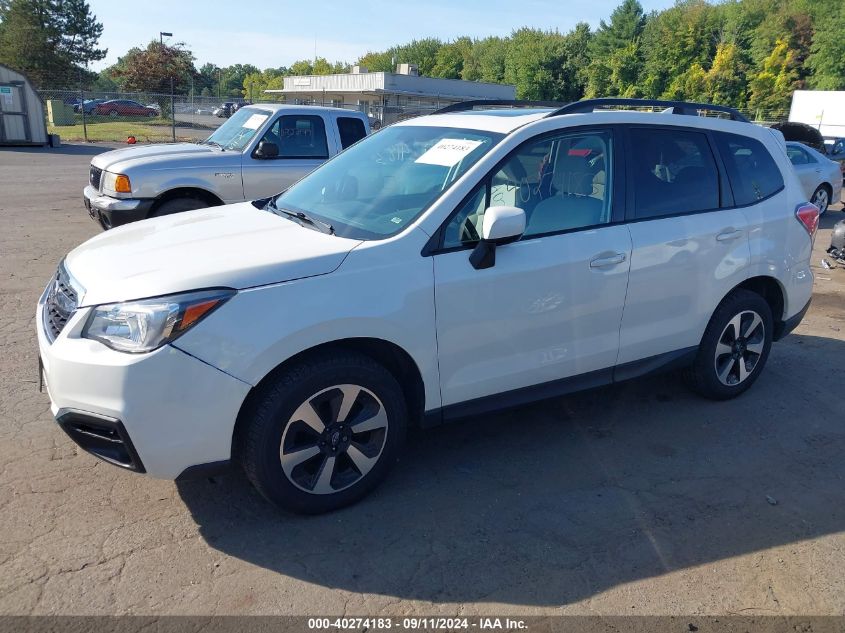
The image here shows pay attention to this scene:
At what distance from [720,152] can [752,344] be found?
1.36m

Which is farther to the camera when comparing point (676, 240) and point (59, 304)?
point (676, 240)

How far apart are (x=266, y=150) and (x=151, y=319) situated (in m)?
6.23

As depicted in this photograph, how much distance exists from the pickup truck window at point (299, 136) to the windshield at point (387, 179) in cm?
460

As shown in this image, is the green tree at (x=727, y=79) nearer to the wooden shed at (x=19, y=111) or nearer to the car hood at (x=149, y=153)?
the wooden shed at (x=19, y=111)

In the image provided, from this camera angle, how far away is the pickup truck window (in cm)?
884

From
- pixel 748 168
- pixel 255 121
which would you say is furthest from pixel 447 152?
pixel 255 121

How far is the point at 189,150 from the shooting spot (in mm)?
8789

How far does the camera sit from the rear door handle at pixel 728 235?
4.38 meters

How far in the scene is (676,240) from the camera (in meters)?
4.16

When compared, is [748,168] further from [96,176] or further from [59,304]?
[96,176]

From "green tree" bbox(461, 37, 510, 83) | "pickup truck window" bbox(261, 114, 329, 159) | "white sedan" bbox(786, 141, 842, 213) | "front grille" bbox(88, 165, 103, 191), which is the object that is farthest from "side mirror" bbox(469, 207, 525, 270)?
"green tree" bbox(461, 37, 510, 83)

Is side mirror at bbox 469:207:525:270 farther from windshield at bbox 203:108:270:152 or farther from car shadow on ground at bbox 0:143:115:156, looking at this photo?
car shadow on ground at bbox 0:143:115:156

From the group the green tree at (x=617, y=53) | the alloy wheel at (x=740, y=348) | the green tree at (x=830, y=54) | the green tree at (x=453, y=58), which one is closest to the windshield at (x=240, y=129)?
the alloy wheel at (x=740, y=348)

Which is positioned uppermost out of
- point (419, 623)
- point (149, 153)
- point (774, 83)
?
point (774, 83)
